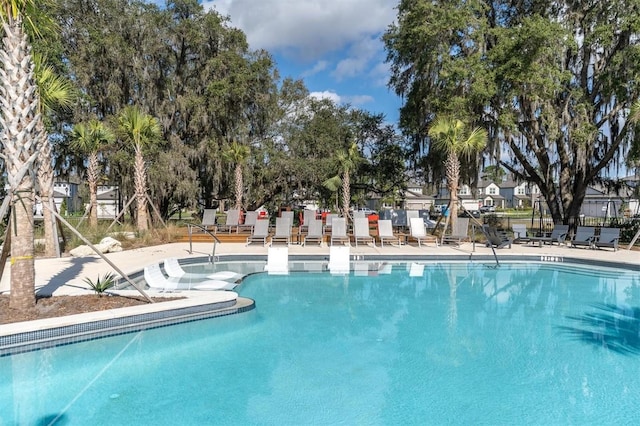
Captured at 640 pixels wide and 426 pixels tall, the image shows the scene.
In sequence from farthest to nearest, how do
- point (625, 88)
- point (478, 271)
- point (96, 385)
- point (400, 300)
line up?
point (625, 88)
point (478, 271)
point (400, 300)
point (96, 385)

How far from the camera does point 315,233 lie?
13430 mm

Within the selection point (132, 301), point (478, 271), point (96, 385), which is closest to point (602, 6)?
point (478, 271)

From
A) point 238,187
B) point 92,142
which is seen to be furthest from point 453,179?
point 92,142

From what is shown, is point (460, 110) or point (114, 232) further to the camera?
point (460, 110)

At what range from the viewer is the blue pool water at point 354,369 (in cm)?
378

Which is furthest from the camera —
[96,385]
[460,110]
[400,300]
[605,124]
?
[605,124]

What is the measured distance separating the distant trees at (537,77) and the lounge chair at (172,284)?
9876mm

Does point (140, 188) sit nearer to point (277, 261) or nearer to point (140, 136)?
point (140, 136)

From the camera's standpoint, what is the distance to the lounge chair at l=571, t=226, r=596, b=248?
12477 millimetres

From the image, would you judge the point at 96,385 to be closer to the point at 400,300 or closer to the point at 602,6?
the point at 400,300

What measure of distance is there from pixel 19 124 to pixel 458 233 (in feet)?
39.0

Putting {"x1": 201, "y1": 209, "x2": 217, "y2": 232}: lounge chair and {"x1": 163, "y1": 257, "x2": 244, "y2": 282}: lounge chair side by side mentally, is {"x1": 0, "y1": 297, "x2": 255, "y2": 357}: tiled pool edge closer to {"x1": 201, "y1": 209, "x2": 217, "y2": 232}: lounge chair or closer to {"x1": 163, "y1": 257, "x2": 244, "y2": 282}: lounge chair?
{"x1": 163, "y1": 257, "x2": 244, "y2": 282}: lounge chair

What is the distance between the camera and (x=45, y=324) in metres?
4.94

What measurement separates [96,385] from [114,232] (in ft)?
31.5
